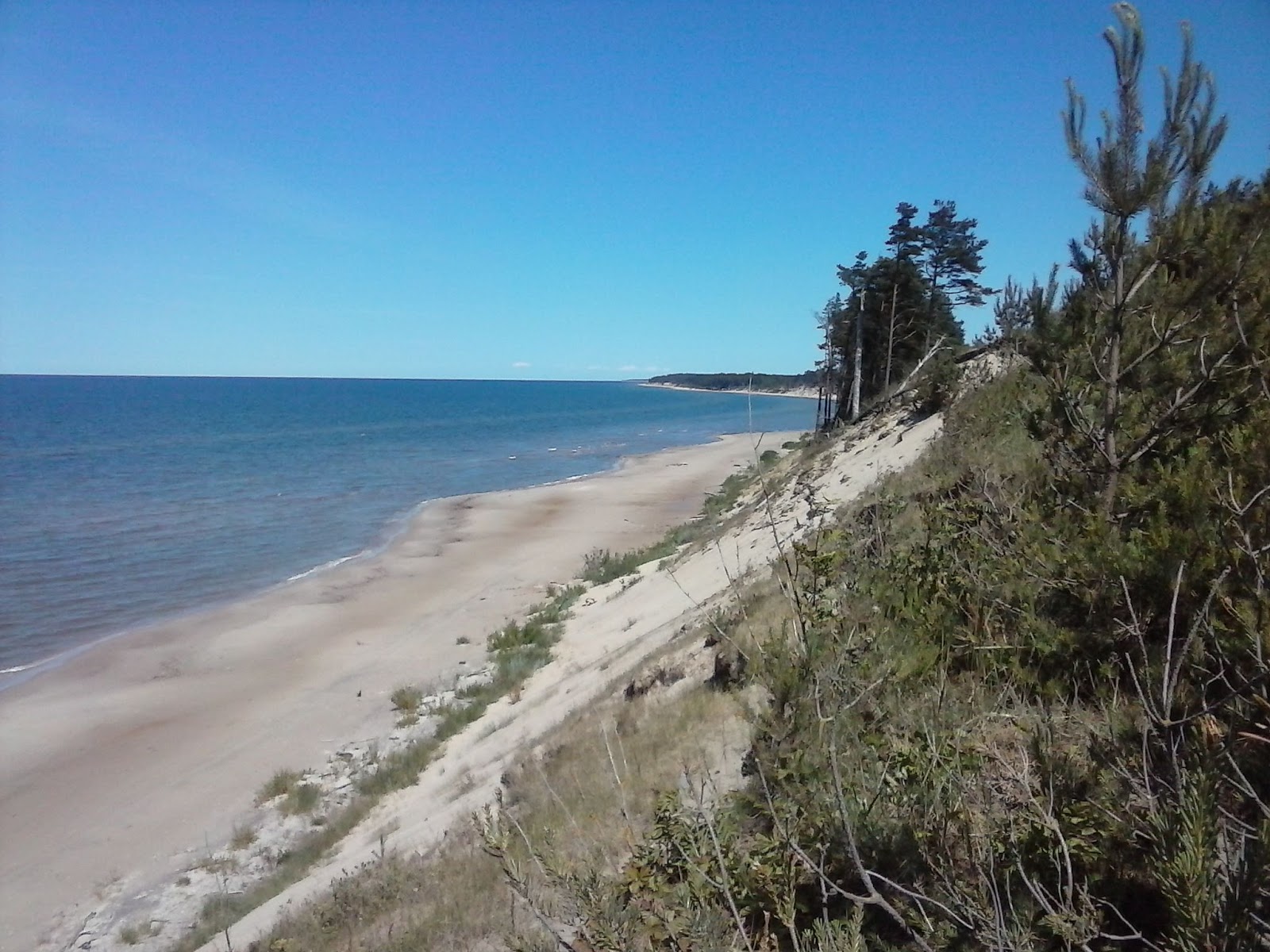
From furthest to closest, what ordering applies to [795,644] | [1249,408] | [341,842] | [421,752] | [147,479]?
1. [147,479]
2. [421,752]
3. [341,842]
4. [1249,408]
5. [795,644]

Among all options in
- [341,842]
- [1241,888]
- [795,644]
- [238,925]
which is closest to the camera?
[1241,888]

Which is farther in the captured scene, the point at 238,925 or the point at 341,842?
the point at 341,842

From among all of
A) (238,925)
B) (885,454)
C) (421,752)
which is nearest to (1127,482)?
(238,925)

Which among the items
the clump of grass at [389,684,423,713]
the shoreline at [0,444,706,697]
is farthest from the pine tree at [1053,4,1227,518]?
the shoreline at [0,444,706,697]

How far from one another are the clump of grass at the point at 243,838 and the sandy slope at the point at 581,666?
1.61 meters

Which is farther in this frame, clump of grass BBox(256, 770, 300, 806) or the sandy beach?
clump of grass BBox(256, 770, 300, 806)

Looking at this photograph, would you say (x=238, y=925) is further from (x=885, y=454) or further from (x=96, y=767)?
(x=885, y=454)

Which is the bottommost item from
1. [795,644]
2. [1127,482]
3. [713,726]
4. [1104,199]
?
[713,726]

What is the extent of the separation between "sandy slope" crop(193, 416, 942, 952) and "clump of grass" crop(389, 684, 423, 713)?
1929mm

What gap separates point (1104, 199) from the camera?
4.84 meters

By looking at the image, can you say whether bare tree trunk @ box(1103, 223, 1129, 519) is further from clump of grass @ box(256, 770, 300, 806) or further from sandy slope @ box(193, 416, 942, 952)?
clump of grass @ box(256, 770, 300, 806)

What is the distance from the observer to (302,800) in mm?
10211

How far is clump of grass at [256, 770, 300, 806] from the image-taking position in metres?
10.6

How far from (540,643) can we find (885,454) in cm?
850
